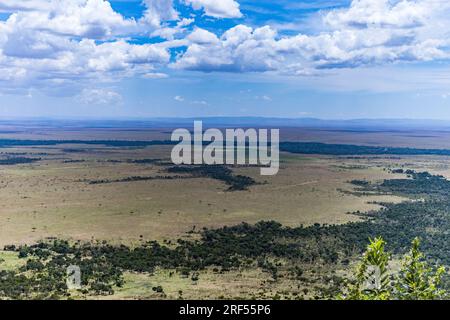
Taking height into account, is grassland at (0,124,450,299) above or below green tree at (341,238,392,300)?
below

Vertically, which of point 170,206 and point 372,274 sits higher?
point 372,274

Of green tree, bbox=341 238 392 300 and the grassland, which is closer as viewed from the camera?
green tree, bbox=341 238 392 300

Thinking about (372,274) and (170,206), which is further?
(170,206)

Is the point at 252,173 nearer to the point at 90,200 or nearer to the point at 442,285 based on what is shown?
the point at 90,200

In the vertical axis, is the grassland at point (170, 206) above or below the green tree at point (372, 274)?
below

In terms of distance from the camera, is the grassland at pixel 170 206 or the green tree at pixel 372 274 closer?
the green tree at pixel 372 274

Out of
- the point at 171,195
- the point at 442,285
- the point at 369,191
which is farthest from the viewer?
the point at 369,191
